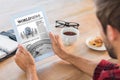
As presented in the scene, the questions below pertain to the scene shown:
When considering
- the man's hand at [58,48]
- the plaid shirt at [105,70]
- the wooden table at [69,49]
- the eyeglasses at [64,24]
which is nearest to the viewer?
the plaid shirt at [105,70]

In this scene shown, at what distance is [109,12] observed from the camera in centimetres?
87

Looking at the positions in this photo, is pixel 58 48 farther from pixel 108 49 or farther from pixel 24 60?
pixel 108 49

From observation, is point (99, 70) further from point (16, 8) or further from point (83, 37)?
point (16, 8)

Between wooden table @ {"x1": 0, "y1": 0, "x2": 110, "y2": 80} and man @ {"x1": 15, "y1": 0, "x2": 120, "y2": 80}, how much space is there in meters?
0.03

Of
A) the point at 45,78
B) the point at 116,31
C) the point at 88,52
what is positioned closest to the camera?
the point at 116,31

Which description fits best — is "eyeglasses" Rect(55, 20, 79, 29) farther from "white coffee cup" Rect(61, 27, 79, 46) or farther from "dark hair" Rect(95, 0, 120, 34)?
"dark hair" Rect(95, 0, 120, 34)

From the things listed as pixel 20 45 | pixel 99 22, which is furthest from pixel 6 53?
pixel 99 22

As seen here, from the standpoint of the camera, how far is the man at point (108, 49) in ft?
2.85

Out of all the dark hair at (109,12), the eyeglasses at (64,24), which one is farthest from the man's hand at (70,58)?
the dark hair at (109,12)

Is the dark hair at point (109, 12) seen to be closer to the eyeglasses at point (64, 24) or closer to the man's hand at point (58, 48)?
the man's hand at point (58, 48)

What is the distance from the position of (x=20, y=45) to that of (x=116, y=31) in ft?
1.65

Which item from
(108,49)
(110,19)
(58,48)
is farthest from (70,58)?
(110,19)

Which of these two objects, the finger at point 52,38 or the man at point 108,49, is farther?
the finger at point 52,38

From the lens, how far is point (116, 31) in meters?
0.89
